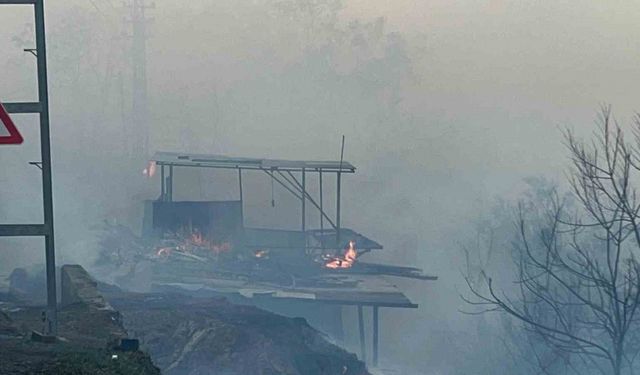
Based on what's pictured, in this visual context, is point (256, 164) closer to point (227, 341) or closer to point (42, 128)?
point (227, 341)

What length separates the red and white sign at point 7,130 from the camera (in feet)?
19.2

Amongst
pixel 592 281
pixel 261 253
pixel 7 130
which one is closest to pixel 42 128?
pixel 7 130

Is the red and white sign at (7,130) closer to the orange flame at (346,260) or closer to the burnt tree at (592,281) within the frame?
the burnt tree at (592,281)

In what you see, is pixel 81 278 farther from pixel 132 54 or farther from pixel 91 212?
pixel 132 54

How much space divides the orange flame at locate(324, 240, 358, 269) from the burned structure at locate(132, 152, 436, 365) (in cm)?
3

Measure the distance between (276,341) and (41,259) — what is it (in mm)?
10281

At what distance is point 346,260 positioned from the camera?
24984mm

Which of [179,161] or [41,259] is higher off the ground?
[179,161]

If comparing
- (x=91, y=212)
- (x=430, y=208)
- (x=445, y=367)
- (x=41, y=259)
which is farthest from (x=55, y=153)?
(x=445, y=367)

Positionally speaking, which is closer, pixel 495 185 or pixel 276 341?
pixel 276 341

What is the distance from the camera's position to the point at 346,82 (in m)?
45.5

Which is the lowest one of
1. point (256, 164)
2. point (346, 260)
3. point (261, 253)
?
point (346, 260)

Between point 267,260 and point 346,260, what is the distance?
2327 millimetres

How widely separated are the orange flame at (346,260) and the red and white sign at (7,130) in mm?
18840
